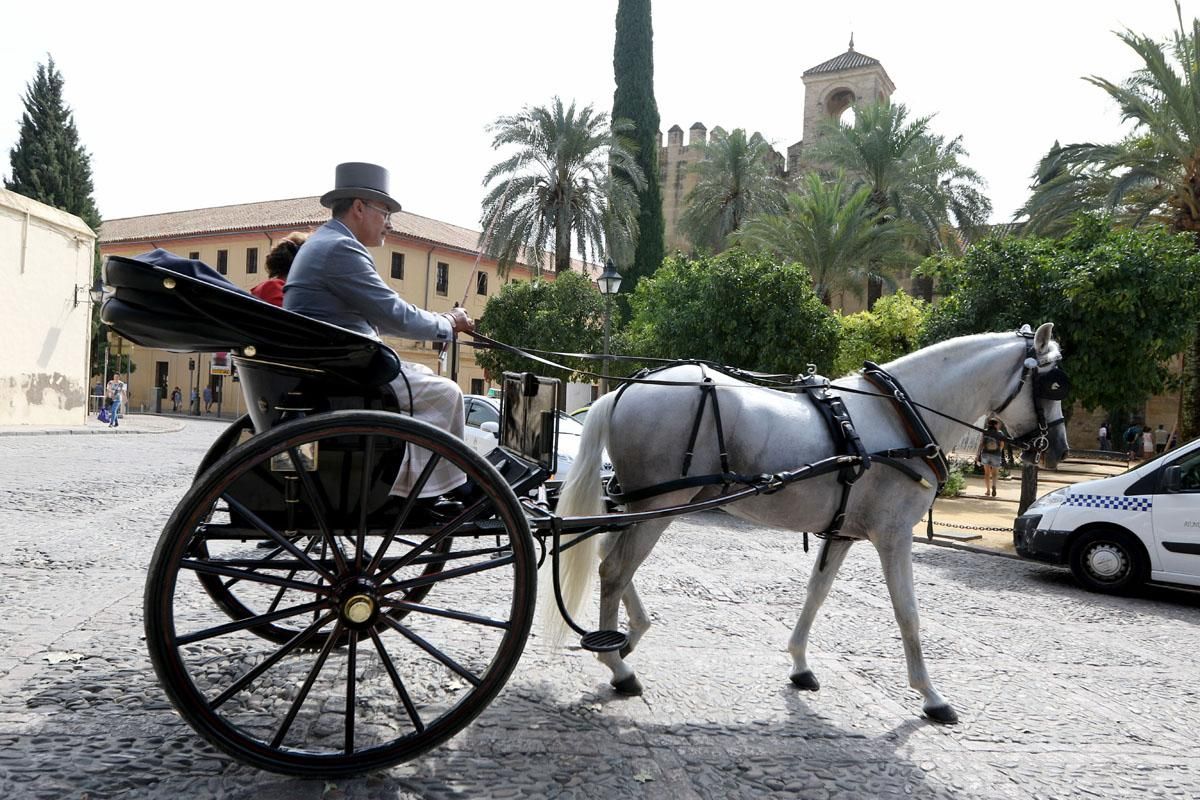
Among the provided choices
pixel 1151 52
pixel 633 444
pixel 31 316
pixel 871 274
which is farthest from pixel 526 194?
pixel 633 444

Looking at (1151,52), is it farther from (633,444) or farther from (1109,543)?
(633,444)

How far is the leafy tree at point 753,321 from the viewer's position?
15289 mm

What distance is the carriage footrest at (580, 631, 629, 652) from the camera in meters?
3.71

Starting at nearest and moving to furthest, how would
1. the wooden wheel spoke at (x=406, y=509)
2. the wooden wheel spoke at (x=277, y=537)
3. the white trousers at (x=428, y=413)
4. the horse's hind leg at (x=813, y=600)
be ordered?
1. the wooden wheel spoke at (x=277, y=537)
2. the wooden wheel spoke at (x=406, y=509)
3. the white trousers at (x=428, y=413)
4. the horse's hind leg at (x=813, y=600)

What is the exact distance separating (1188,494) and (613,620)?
6155 mm

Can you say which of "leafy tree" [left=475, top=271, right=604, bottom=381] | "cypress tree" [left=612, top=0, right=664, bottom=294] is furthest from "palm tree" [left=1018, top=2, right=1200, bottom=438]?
"cypress tree" [left=612, top=0, right=664, bottom=294]

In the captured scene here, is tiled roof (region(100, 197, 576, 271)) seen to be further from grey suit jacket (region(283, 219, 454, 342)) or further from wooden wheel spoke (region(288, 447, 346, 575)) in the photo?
wooden wheel spoke (region(288, 447, 346, 575))

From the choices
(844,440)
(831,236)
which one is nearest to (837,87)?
(831,236)

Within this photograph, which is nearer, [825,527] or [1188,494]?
[825,527]

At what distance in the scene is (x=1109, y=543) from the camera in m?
8.22

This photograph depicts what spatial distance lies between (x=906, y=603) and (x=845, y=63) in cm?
4817

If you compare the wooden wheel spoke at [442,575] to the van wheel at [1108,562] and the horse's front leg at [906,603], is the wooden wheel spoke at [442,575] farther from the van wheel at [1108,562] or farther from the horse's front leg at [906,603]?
the van wheel at [1108,562]

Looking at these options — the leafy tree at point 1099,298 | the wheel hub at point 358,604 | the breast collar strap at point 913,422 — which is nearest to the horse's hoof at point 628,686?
the wheel hub at point 358,604

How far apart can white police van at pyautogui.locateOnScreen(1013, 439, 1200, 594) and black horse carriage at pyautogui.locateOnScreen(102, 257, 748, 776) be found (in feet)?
20.4
